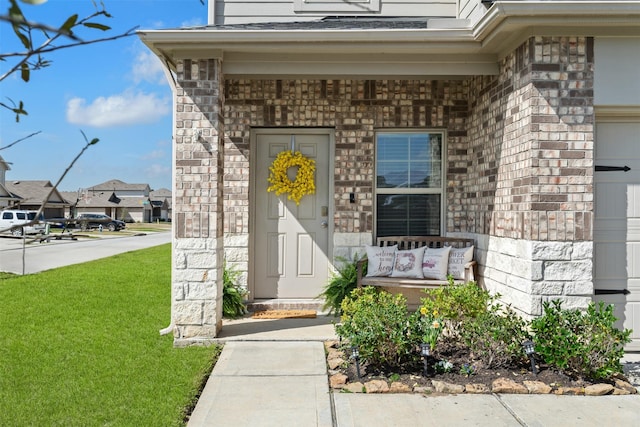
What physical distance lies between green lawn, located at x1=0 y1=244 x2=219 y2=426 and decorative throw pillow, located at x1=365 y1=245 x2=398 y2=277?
214 centimetres

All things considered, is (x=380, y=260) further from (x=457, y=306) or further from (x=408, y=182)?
(x=457, y=306)

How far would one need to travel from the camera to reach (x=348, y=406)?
3645 millimetres

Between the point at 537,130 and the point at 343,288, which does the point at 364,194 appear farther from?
the point at 537,130

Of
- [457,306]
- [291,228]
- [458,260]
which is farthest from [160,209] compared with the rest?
[457,306]

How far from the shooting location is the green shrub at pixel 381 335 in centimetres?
411

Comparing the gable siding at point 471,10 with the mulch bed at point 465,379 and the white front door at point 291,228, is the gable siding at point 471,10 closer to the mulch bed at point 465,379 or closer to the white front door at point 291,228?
the white front door at point 291,228

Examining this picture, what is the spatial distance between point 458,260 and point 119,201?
68.2 meters

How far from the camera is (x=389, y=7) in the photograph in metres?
7.16

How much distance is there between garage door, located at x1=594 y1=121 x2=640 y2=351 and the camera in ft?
15.9

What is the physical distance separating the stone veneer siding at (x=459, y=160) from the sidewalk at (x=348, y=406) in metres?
1.01

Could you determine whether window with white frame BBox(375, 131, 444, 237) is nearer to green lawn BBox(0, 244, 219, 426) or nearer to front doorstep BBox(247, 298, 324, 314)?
front doorstep BBox(247, 298, 324, 314)

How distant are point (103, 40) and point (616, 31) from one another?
4.87 meters

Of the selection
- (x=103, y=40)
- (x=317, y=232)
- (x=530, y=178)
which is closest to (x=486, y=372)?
(x=530, y=178)

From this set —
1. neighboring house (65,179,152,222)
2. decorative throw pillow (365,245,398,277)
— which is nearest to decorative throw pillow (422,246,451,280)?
decorative throw pillow (365,245,398,277)
